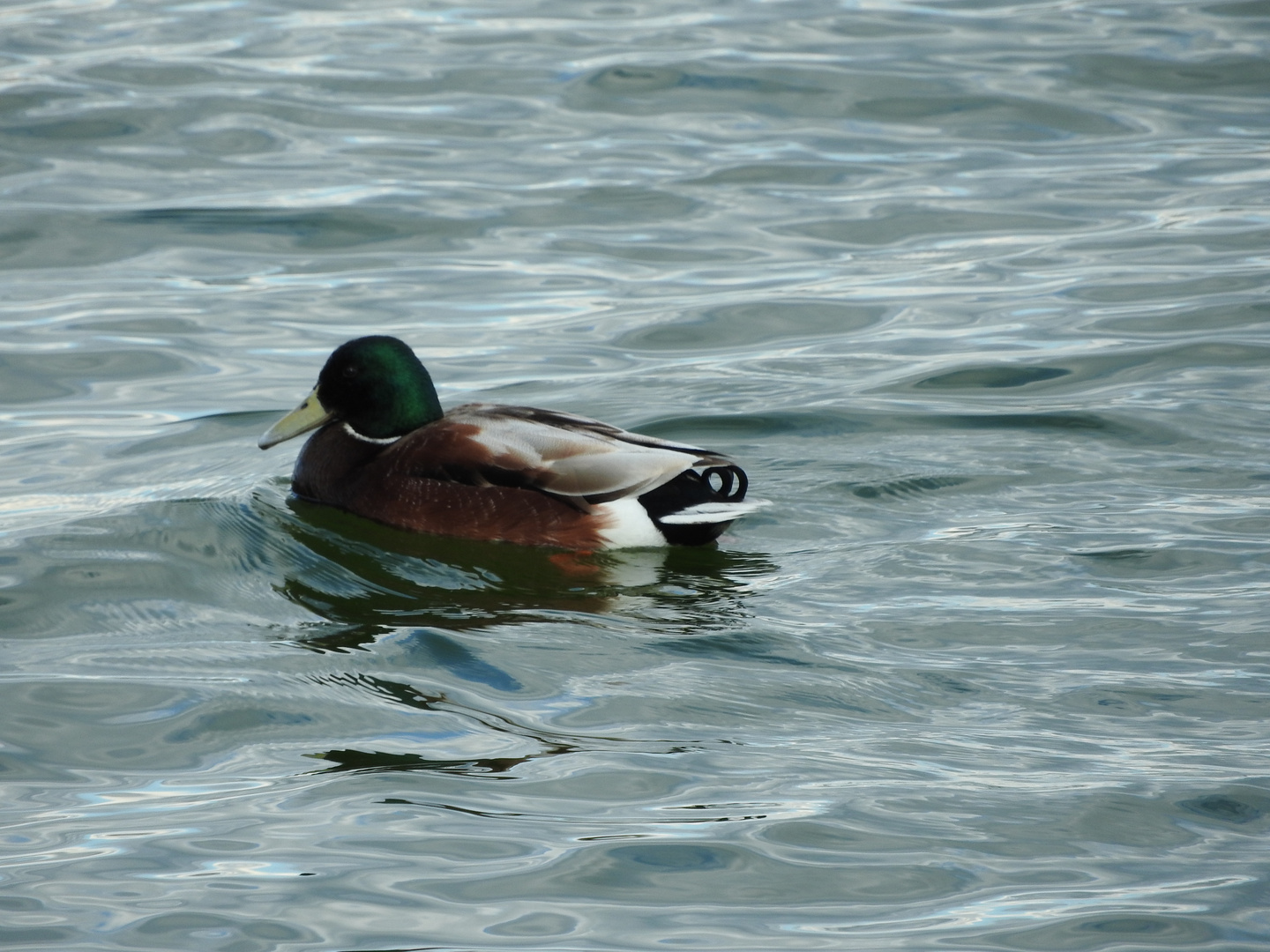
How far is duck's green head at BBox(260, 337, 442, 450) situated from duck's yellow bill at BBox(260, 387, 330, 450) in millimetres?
38

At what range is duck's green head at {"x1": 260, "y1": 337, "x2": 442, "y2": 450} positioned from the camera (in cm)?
744

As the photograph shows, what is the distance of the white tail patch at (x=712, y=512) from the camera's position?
6695 millimetres

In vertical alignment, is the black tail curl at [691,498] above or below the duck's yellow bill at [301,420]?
below

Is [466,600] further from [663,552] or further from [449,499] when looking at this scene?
[663,552]

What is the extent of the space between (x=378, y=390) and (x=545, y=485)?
1.02 m

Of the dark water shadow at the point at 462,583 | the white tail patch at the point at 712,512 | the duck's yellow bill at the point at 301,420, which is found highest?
the duck's yellow bill at the point at 301,420

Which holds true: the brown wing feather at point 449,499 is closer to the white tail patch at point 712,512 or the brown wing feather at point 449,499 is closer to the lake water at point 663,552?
the lake water at point 663,552

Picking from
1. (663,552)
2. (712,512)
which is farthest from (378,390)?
(712,512)

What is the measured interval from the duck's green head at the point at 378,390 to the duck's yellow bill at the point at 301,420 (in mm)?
38

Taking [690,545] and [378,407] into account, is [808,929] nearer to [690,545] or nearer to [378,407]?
[690,545]

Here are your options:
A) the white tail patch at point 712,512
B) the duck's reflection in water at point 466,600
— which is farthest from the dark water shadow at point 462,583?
the white tail patch at point 712,512

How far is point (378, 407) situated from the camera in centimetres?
747

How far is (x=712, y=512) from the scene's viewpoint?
6.72 meters

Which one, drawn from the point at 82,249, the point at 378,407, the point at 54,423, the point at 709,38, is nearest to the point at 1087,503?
the point at 378,407
